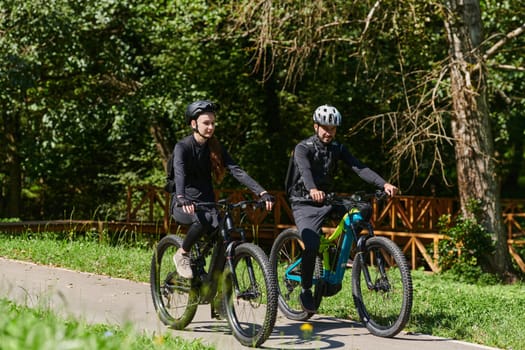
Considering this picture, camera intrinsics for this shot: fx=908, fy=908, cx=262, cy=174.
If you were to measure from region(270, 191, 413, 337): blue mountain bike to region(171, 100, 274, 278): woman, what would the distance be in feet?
2.78

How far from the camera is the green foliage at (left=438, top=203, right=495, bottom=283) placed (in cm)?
1465

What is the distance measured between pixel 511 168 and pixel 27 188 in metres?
17.7

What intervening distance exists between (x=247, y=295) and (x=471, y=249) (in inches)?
360

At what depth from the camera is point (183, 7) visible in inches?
749

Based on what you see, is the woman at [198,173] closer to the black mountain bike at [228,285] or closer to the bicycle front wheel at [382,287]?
the black mountain bike at [228,285]

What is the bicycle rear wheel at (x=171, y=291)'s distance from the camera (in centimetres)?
684

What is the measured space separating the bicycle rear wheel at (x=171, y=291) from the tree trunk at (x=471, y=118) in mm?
7384

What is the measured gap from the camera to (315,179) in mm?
7328

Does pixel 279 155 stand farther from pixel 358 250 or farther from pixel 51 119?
pixel 358 250

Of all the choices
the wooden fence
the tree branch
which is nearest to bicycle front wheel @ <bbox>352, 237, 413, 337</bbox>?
the tree branch

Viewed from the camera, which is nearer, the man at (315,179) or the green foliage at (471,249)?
the man at (315,179)

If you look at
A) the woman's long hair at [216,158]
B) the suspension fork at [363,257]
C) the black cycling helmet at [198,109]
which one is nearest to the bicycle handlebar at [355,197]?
the suspension fork at [363,257]

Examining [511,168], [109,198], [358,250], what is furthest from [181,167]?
[511,168]

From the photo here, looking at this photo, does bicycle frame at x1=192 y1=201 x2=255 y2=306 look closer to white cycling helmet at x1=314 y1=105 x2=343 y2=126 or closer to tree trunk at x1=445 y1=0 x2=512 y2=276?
white cycling helmet at x1=314 y1=105 x2=343 y2=126
